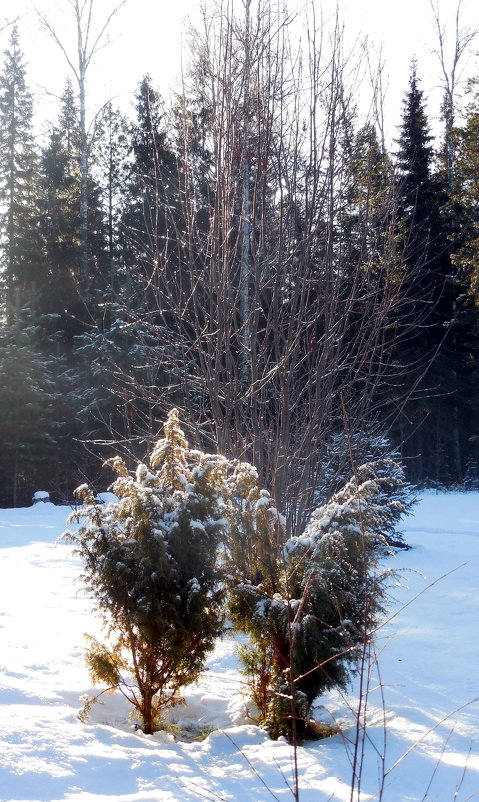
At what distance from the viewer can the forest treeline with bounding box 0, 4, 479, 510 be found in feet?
19.0

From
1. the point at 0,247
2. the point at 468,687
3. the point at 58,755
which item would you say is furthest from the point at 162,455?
the point at 0,247

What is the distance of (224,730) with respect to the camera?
406cm

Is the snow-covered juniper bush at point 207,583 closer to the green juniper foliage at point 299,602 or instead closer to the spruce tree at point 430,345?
the green juniper foliage at point 299,602

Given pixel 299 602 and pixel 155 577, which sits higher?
pixel 155 577

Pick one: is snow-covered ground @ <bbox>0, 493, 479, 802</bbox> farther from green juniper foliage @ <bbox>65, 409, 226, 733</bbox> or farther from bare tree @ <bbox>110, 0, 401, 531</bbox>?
bare tree @ <bbox>110, 0, 401, 531</bbox>

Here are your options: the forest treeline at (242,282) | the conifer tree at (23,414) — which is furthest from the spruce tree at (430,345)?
the conifer tree at (23,414)

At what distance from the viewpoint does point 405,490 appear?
1117cm

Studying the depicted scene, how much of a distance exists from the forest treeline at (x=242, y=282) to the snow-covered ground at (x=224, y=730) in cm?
150

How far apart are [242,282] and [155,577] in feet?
11.8

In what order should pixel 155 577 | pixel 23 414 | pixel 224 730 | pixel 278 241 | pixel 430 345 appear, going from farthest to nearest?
pixel 430 345 → pixel 23 414 → pixel 278 241 → pixel 224 730 → pixel 155 577

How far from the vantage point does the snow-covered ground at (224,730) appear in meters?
3.15

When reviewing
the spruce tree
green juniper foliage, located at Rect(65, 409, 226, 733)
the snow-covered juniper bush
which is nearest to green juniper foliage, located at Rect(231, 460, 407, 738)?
the snow-covered juniper bush

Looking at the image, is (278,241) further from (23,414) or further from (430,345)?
(430,345)

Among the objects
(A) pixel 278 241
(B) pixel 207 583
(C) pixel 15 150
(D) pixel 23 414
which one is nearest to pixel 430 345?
(D) pixel 23 414
